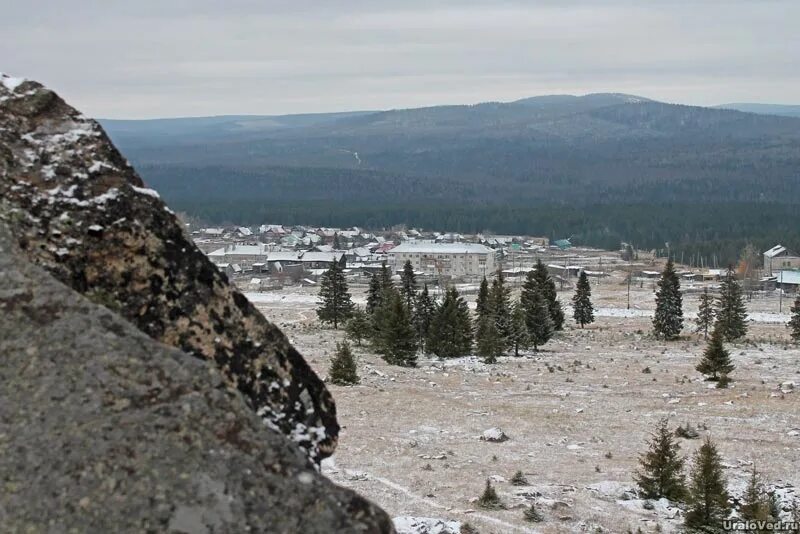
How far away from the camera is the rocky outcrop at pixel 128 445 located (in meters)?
4.23

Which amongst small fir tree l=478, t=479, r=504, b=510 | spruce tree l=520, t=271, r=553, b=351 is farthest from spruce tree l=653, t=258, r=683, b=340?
small fir tree l=478, t=479, r=504, b=510

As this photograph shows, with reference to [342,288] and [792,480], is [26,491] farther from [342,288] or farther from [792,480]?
[342,288]

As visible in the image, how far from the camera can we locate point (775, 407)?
26.8 meters

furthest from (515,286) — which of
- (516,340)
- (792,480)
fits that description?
(792,480)

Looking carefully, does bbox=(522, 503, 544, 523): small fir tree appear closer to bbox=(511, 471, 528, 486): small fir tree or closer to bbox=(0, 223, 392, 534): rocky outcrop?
bbox=(511, 471, 528, 486): small fir tree

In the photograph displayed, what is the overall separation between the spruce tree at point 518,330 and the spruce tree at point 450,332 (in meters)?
2.48

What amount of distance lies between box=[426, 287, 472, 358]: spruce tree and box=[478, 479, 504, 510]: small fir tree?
26306 millimetres

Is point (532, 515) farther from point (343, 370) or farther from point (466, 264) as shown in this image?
point (466, 264)

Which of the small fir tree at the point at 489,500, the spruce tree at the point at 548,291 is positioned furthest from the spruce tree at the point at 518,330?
the small fir tree at the point at 489,500

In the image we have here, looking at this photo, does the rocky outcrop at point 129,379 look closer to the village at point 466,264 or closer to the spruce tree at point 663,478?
the spruce tree at point 663,478

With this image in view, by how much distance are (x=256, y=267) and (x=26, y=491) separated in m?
128

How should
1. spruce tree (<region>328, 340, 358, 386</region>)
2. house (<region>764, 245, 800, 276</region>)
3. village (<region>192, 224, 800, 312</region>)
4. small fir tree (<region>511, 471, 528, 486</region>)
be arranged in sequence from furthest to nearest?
house (<region>764, 245, 800, 276</region>)
village (<region>192, 224, 800, 312</region>)
spruce tree (<region>328, 340, 358, 386</region>)
small fir tree (<region>511, 471, 528, 486</region>)

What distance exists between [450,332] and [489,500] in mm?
26893

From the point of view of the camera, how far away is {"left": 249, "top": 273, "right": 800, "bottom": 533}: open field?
51.9 feet
